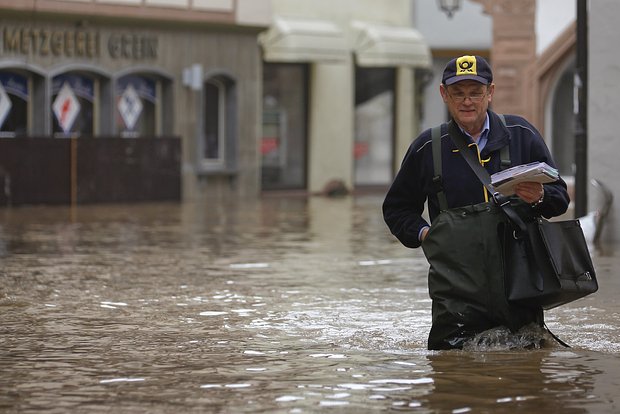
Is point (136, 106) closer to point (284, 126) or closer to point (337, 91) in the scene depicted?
point (284, 126)

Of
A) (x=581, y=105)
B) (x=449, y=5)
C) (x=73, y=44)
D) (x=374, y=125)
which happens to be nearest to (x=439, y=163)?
(x=581, y=105)

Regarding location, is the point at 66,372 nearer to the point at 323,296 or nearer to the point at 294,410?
the point at 294,410

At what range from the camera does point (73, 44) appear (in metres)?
30.6

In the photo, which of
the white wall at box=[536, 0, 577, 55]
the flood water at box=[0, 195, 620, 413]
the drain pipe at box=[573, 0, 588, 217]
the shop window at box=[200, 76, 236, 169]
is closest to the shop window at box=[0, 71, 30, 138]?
the shop window at box=[200, 76, 236, 169]

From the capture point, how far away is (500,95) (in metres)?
28.5

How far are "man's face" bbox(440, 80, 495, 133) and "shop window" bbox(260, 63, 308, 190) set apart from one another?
27.5 m

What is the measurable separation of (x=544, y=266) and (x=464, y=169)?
0.60m

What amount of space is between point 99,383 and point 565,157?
22308 millimetres

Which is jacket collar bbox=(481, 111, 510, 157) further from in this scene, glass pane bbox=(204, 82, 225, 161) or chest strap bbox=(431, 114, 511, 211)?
glass pane bbox=(204, 82, 225, 161)

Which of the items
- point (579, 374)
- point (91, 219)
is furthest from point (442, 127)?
point (91, 219)

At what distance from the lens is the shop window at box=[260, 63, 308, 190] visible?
116ft

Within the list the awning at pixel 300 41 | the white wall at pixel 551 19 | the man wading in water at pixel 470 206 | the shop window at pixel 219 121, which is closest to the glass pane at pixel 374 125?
the awning at pixel 300 41

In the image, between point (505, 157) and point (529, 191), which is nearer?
point (529, 191)

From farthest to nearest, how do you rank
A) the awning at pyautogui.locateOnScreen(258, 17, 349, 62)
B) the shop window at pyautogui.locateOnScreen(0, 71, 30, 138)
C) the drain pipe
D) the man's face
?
1. the awning at pyautogui.locateOnScreen(258, 17, 349, 62)
2. the shop window at pyautogui.locateOnScreen(0, 71, 30, 138)
3. the drain pipe
4. the man's face
